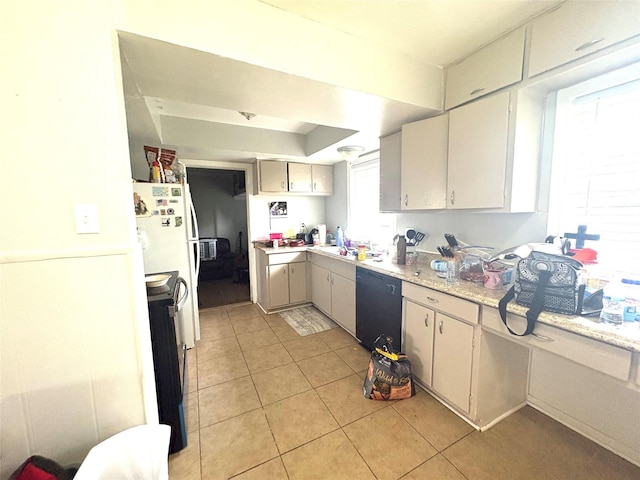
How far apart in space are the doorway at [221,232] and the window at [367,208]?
2.14 meters

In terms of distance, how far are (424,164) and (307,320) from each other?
2.29 meters

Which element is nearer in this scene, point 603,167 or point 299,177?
point 603,167

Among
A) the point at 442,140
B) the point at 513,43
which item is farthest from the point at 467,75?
the point at 442,140

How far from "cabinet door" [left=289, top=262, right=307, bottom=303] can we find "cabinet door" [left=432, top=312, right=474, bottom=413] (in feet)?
7.04

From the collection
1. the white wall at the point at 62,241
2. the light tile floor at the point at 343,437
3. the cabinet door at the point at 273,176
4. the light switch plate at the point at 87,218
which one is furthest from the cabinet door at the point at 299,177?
the light switch plate at the point at 87,218

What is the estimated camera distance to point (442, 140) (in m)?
2.00

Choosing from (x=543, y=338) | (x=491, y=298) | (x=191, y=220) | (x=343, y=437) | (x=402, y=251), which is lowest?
(x=343, y=437)

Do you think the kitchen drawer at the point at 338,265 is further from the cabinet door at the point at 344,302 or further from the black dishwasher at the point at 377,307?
the black dishwasher at the point at 377,307

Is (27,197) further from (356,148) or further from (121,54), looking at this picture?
(356,148)

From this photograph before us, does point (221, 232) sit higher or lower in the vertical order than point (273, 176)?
lower

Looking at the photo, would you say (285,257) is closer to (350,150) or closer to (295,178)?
(295,178)

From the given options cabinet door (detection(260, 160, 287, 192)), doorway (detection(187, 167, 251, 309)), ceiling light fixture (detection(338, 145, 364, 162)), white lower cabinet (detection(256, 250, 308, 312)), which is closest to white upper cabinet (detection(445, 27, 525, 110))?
ceiling light fixture (detection(338, 145, 364, 162))

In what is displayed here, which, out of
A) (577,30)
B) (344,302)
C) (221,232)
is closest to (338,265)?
(344,302)

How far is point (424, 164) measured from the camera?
213cm
